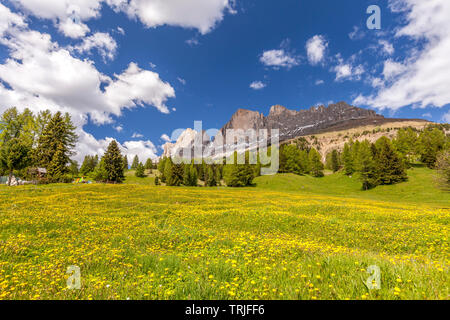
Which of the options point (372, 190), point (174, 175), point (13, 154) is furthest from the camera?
point (174, 175)

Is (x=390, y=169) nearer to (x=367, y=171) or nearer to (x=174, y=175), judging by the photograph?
(x=367, y=171)

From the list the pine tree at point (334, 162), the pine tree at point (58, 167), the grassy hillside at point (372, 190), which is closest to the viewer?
the pine tree at point (58, 167)

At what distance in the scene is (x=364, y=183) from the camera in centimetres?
7356

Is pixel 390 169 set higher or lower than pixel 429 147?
lower

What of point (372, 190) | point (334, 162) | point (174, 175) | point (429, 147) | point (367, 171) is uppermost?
point (429, 147)

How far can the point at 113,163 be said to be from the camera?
2768 inches

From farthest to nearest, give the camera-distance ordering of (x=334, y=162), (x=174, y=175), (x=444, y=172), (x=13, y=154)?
1. (x=334, y=162)
2. (x=174, y=175)
3. (x=13, y=154)
4. (x=444, y=172)

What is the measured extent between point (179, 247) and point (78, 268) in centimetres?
354

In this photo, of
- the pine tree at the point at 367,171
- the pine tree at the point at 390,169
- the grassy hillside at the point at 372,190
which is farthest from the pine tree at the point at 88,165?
the pine tree at the point at 390,169

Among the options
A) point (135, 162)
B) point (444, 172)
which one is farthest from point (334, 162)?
point (135, 162)

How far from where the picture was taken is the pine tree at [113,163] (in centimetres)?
6888

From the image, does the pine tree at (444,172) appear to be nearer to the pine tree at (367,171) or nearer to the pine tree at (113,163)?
Answer: the pine tree at (367,171)
